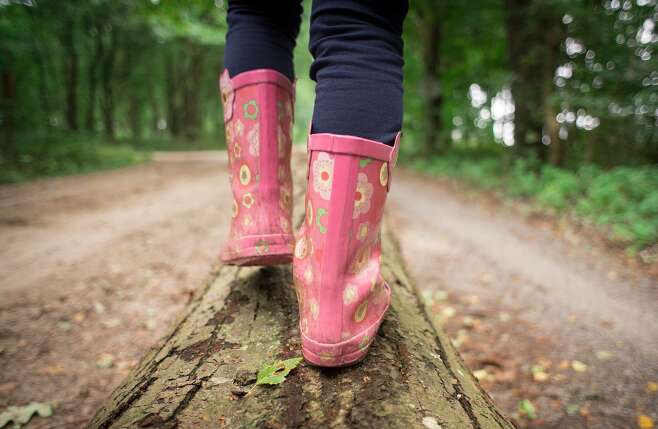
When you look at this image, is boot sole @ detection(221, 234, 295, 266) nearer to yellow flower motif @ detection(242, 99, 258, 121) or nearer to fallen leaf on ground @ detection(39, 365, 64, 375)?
yellow flower motif @ detection(242, 99, 258, 121)

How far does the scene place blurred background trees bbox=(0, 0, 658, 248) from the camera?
462 centimetres

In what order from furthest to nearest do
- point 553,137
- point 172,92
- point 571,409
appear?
point 172,92
point 553,137
point 571,409

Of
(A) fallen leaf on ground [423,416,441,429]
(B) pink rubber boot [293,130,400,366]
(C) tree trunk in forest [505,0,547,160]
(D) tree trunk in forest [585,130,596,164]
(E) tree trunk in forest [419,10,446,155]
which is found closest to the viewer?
(A) fallen leaf on ground [423,416,441,429]

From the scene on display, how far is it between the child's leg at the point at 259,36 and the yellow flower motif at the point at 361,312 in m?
0.74

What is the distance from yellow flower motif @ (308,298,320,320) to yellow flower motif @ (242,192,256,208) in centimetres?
41

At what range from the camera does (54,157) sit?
8195mm

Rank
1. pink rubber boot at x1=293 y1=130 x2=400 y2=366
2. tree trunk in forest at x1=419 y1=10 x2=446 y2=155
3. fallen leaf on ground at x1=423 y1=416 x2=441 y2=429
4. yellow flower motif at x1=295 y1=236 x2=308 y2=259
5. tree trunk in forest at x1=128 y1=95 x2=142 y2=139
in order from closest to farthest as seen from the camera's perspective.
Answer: fallen leaf on ground at x1=423 y1=416 x2=441 y2=429, pink rubber boot at x1=293 y1=130 x2=400 y2=366, yellow flower motif at x1=295 y1=236 x2=308 y2=259, tree trunk in forest at x1=419 y1=10 x2=446 y2=155, tree trunk in forest at x1=128 y1=95 x2=142 y2=139

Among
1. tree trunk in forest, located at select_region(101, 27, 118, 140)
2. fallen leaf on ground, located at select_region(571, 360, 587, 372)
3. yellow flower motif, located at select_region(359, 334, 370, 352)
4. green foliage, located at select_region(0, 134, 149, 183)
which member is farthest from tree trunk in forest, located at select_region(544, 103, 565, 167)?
tree trunk in forest, located at select_region(101, 27, 118, 140)

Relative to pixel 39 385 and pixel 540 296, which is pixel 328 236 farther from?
pixel 540 296

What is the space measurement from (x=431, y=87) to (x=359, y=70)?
11251 millimetres

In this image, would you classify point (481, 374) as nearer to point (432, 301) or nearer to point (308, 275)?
point (432, 301)

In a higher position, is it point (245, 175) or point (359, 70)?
point (359, 70)

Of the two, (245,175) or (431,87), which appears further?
(431,87)

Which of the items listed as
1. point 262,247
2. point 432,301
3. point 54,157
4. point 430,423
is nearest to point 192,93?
point 54,157
